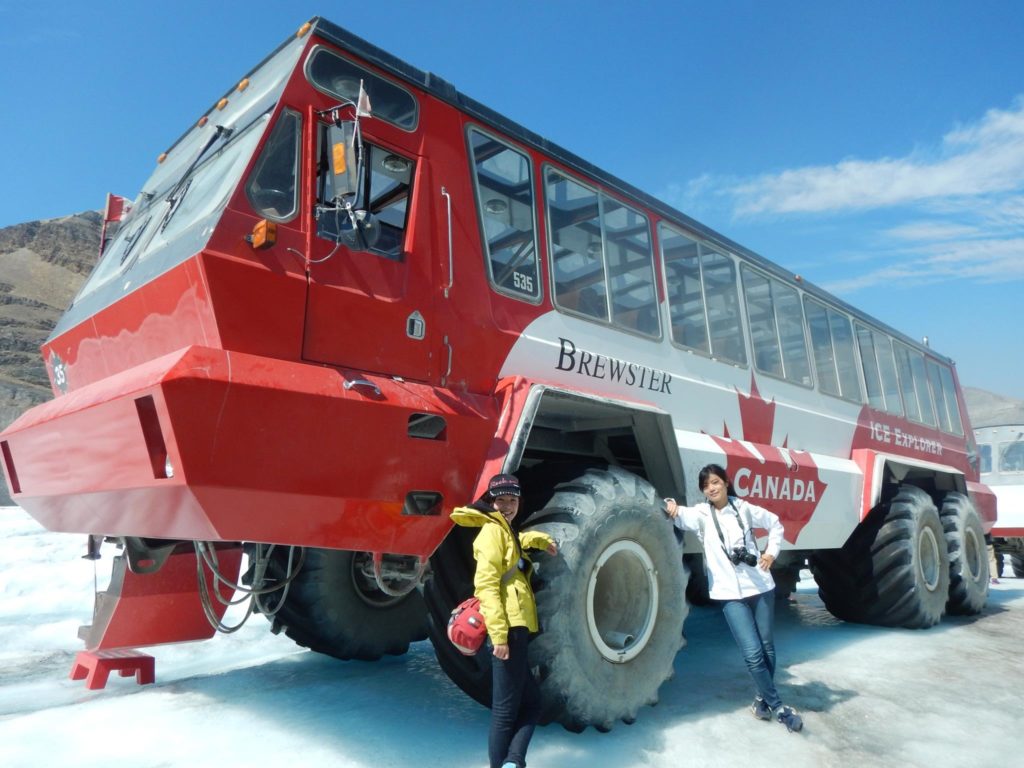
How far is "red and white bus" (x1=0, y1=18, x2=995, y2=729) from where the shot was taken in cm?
304

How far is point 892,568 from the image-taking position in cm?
704

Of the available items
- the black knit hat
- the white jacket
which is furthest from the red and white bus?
the white jacket

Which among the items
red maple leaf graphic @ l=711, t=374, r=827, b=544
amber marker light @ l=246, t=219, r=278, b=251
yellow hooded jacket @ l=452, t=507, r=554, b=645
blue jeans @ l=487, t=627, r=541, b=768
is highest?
amber marker light @ l=246, t=219, r=278, b=251

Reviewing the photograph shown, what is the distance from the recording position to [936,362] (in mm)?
10227

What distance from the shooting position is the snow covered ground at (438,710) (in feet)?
11.9

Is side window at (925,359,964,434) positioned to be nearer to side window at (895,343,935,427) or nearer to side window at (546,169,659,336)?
side window at (895,343,935,427)

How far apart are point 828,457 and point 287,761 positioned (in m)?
5.43

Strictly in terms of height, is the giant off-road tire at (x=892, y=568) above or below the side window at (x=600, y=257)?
below

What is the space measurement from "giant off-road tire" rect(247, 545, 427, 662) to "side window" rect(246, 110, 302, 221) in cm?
253

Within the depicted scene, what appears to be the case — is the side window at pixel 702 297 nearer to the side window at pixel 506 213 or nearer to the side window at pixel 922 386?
the side window at pixel 506 213

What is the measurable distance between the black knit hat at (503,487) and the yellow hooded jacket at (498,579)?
88mm

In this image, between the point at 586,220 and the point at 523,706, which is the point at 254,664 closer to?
the point at 523,706

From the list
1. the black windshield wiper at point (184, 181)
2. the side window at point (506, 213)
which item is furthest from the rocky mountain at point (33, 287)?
the side window at point (506, 213)

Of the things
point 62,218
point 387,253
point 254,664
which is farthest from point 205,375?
point 62,218
